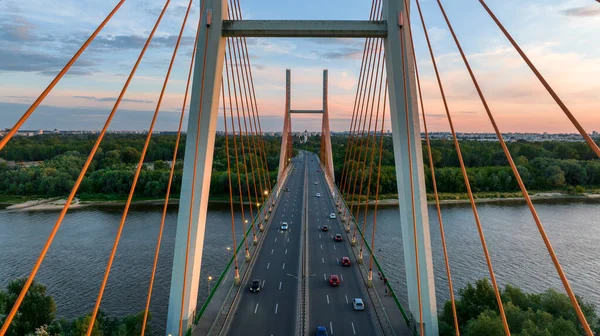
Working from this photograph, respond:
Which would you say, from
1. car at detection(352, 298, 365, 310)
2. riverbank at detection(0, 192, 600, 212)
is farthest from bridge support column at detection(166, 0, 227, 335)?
riverbank at detection(0, 192, 600, 212)

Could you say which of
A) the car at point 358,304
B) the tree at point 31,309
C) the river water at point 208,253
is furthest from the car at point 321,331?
the tree at point 31,309

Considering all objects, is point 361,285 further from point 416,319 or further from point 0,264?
point 0,264

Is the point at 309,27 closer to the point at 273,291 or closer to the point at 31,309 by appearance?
the point at 273,291

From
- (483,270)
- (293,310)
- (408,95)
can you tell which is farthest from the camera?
(483,270)

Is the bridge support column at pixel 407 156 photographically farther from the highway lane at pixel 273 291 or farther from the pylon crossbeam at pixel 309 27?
the highway lane at pixel 273 291

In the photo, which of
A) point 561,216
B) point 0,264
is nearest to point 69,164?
point 0,264

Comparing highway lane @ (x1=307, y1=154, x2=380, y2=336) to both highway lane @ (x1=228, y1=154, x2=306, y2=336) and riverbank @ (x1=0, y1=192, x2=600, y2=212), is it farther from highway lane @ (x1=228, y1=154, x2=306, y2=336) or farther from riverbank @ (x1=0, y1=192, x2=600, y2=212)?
riverbank @ (x1=0, y1=192, x2=600, y2=212)
